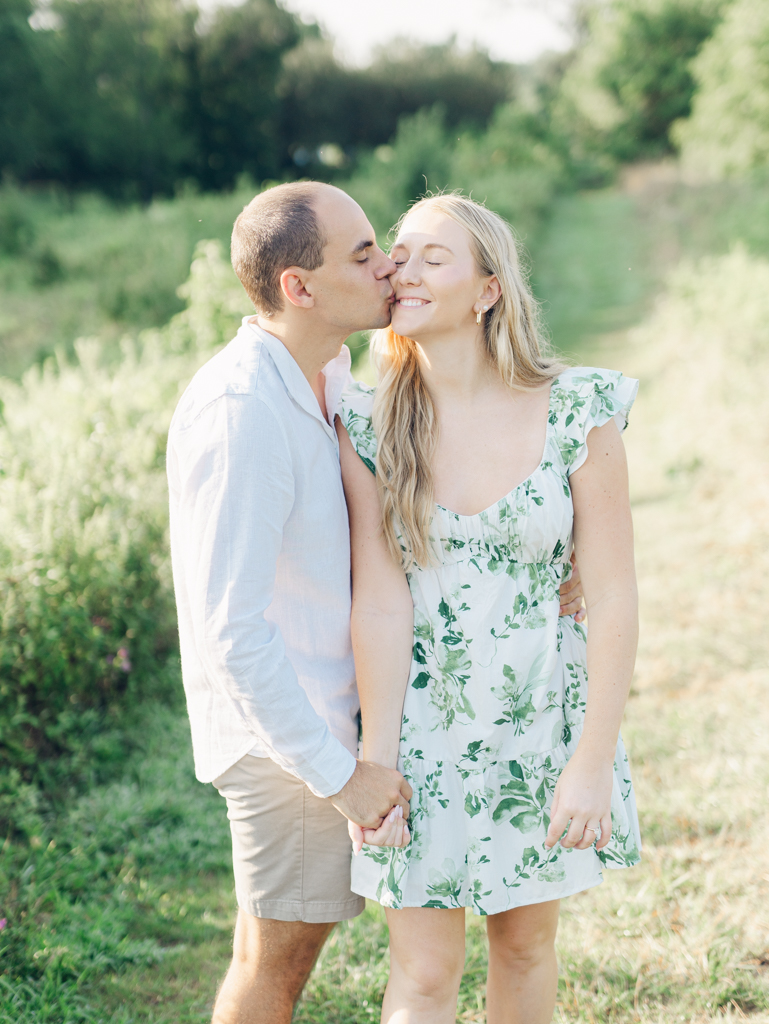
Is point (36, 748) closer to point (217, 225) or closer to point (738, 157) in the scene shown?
point (217, 225)

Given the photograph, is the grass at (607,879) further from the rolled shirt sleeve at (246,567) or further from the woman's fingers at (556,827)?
the rolled shirt sleeve at (246,567)

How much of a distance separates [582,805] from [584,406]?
2.88ft

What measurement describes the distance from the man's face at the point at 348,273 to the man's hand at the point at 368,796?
3.37ft

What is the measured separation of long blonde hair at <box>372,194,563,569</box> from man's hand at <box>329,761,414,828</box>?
474 mm

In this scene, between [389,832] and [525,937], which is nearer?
[389,832]

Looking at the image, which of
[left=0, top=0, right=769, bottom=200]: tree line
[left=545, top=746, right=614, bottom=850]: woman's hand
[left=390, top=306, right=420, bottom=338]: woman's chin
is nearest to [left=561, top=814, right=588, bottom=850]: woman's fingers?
[left=545, top=746, right=614, bottom=850]: woman's hand

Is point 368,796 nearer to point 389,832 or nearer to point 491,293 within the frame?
point 389,832

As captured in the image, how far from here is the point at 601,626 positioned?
1.85m

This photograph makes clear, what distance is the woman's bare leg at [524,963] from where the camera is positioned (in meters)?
1.91

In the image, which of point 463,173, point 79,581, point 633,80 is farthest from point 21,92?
point 79,581

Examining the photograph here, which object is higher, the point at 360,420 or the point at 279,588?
the point at 360,420

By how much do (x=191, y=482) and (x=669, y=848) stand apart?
7.58ft

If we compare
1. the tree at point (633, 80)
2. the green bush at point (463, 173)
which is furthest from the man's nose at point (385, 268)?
the tree at point (633, 80)

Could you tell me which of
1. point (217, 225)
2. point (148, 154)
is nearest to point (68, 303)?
point (217, 225)
